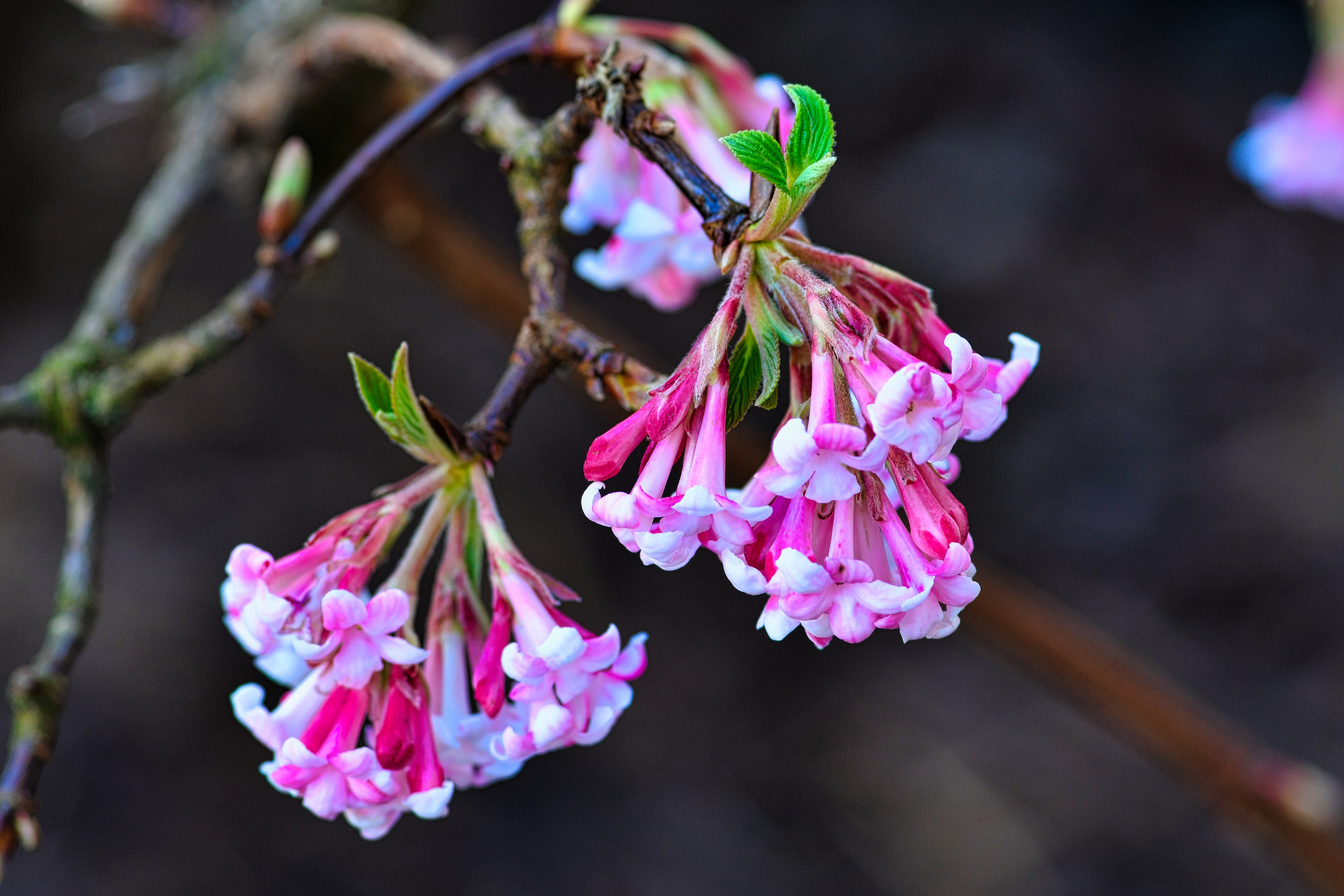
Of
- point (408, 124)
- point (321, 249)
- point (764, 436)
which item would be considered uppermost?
point (408, 124)

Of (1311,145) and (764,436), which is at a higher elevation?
(1311,145)

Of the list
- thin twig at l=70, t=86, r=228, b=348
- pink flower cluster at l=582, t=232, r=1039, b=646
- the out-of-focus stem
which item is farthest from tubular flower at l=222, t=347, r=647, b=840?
the out-of-focus stem

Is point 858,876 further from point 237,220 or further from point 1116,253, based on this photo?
point 237,220

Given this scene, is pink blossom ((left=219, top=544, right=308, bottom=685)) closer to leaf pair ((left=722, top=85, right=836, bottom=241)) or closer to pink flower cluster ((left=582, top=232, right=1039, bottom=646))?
pink flower cluster ((left=582, top=232, right=1039, bottom=646))

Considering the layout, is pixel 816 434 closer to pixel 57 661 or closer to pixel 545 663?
pixel 545 663

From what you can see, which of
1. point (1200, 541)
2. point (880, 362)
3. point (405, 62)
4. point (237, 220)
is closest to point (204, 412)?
point (237, 220)

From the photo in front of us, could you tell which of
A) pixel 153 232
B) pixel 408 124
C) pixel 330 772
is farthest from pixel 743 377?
pixel 153 232
